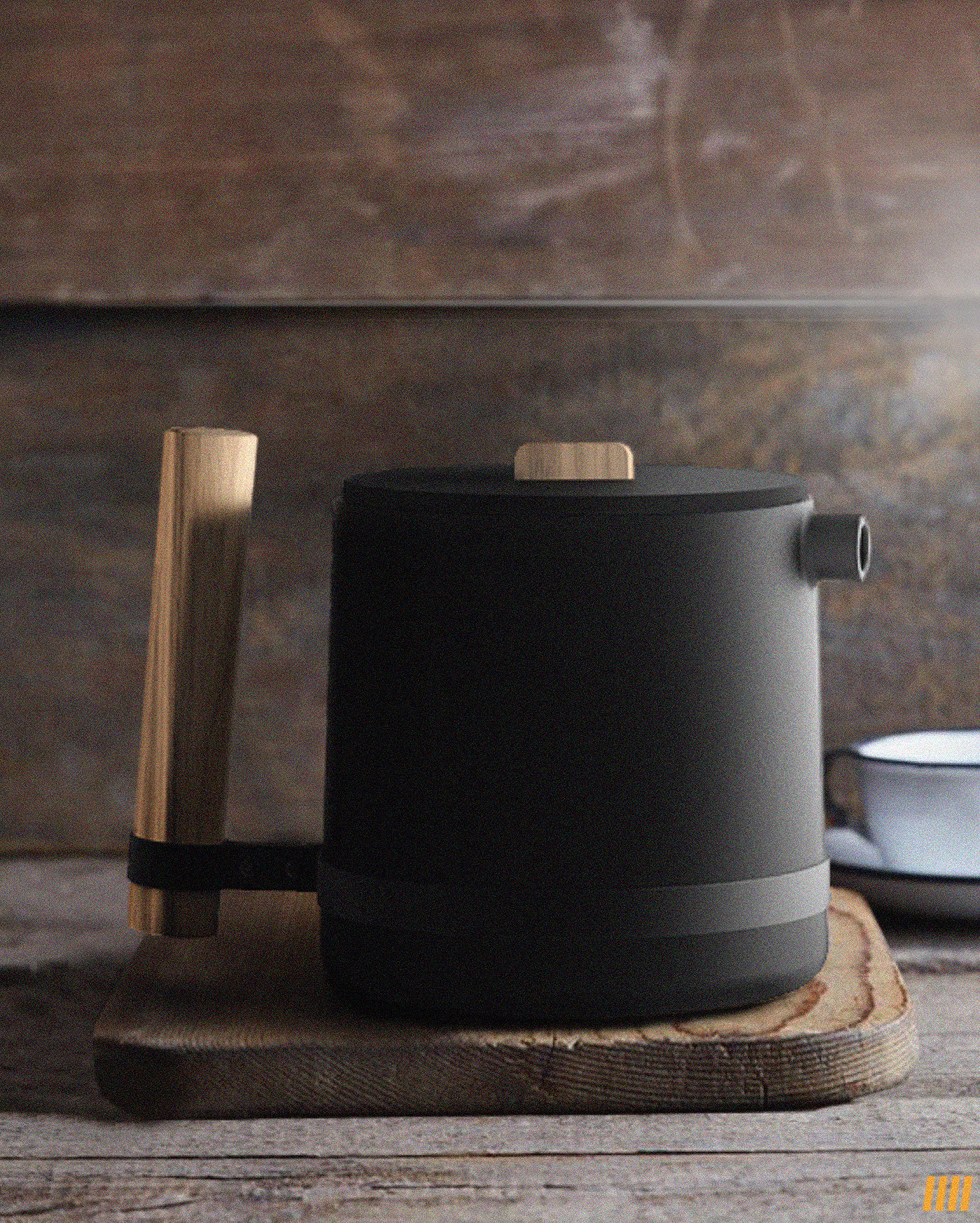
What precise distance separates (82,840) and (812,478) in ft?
1.65

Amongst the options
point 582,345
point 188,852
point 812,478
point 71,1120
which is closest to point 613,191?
point 582,345

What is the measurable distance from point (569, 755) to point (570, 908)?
2.2 inches

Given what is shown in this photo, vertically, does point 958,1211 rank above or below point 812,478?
below

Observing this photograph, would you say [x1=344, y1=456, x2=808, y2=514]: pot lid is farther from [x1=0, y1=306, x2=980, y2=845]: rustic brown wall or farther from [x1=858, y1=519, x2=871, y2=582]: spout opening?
[x1=0, y1=306, x2=980, y2=845]: rustic brown wall

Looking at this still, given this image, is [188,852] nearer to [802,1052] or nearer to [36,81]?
[802,1052]

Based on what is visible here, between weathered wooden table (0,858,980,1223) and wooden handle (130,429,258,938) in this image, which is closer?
weathered wooden table (0,858,980,1223)

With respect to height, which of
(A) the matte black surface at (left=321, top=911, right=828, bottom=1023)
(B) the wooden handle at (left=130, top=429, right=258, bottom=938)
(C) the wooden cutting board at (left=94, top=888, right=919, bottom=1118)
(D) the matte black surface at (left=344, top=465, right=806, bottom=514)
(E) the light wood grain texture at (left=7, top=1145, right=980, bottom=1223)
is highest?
(D) the matte black surface at (left=344, top=465, right=806, bottom=514)

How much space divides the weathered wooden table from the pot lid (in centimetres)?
24

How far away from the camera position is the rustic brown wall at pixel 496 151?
0.89 metres

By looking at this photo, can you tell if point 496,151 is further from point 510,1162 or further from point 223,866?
point 510,1162

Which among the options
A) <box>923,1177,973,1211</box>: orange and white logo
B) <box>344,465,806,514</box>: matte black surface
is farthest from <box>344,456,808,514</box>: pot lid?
<box>923,1177,973,1211</box>: orange and white logo

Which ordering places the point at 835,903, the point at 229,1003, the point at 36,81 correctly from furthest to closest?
the point at 36,81
the point at 835,903
the point at 229,1003

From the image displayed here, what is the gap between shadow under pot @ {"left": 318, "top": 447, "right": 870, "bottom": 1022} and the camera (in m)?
0.57

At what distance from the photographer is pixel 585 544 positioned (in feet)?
1.87
